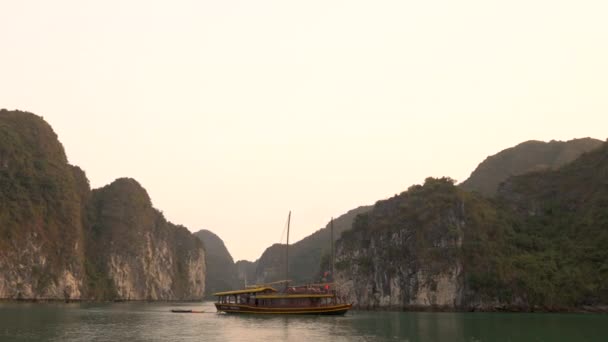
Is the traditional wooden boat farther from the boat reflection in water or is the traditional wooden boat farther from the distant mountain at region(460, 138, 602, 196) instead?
the distant mountain at region(460, 138, 602, 196)

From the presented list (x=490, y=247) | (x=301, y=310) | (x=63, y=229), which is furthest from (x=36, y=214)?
(x=490, y=247)

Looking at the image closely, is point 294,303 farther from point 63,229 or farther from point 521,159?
point 521,159

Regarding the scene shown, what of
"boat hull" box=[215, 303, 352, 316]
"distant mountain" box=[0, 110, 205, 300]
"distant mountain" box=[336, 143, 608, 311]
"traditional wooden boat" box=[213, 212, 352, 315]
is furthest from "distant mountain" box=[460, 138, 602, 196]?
"boat hull" box=[215, 303, 352, 316]

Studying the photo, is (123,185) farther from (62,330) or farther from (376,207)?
(62,330)

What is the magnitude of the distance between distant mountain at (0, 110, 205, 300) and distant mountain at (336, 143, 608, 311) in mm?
60867

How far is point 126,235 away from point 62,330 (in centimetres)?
12445


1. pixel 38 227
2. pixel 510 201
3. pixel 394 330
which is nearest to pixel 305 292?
pixel 394 330

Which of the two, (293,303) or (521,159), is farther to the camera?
(521,159)

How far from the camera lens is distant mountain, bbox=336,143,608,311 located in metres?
79.7

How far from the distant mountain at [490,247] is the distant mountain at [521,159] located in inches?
2139

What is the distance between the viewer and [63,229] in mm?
128125

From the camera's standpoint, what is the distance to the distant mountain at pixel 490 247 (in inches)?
3137

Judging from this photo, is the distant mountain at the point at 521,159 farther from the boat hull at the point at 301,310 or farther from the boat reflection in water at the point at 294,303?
the boat hull at the point at 301,310

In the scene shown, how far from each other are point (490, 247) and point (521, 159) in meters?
87.6
